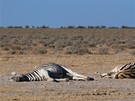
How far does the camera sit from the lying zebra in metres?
16.4

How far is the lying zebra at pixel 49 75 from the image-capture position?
16.4 metres

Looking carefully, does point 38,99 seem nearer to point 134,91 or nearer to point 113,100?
point 113,100

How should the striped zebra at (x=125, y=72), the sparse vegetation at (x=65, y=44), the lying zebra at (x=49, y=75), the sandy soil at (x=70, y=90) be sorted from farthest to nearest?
1. the sparse vegetation at (x=65, y=44)
2. the striped zebra at (x=125, y=72)
3. the lying zebra at (x=49, y=75)
4. the sandy soil at (x=70, y=90)

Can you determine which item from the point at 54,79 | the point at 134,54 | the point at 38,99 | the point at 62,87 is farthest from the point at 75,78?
the point at 134,54

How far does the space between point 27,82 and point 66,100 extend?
400 cm

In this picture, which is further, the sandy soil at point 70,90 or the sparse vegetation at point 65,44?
the sparse vegetation at point 65,44

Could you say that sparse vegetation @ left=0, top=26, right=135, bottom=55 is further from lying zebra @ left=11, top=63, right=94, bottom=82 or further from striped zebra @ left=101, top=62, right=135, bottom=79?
lying zebra @ left=11, top=63, right=94, bottom=82

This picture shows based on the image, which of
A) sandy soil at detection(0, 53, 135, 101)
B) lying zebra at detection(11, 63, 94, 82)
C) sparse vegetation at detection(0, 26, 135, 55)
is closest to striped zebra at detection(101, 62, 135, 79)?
sandy soil at detection(0, 53, 135, 101)

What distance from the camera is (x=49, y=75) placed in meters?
16.7

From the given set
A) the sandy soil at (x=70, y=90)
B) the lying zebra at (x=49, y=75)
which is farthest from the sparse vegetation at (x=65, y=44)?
the sandy soil at (x=70, y=90)

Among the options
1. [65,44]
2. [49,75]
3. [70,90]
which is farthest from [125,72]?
[65,44]

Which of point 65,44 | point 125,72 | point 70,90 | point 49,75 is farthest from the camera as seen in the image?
point 65,44

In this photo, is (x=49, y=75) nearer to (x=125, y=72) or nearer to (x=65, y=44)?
(x=125, y=72)

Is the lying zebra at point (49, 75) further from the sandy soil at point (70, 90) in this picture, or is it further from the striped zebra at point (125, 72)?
the striped zebra at point (125, 72)
